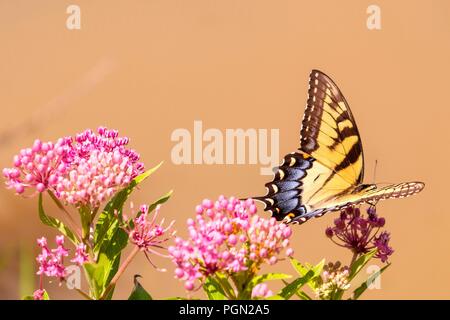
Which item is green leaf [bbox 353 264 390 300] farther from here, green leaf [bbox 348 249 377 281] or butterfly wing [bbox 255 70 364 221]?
butterfly wing [bbox 255 70 364 221]

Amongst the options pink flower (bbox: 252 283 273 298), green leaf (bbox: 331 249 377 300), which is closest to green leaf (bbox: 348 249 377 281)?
green leaf (bbox: 331 249 377 300)

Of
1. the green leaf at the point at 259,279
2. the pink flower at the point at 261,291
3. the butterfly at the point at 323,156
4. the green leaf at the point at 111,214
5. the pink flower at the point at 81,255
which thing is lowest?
the pink flower at the point at 261,291

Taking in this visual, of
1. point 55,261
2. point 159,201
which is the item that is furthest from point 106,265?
point 159,201

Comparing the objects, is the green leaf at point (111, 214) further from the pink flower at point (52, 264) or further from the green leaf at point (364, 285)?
the green leaf at point (364, 285)

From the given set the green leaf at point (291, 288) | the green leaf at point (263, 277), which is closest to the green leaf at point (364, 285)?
the green leaf at point (291, 288)

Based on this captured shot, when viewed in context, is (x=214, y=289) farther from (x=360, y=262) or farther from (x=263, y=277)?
(x=360, y=262)
